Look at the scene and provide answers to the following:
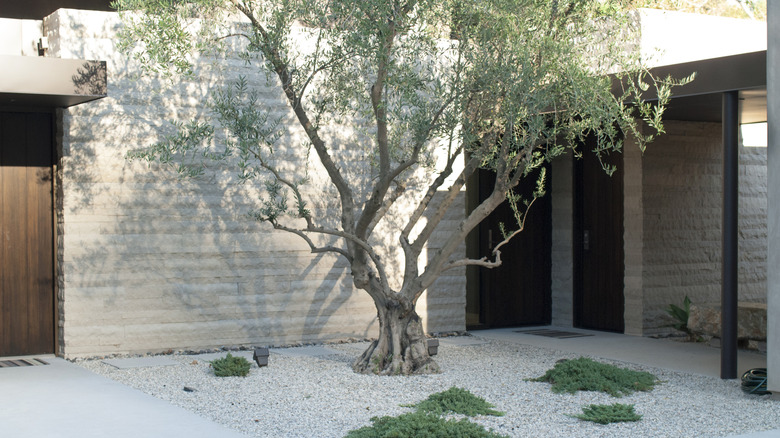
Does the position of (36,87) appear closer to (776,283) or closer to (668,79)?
(668,79)

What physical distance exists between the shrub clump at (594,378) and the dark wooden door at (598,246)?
3.43 meters

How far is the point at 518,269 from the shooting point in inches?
447

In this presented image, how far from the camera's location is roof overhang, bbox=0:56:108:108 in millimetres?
7168

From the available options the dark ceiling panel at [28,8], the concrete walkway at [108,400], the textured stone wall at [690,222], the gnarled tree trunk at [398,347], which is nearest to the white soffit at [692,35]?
the textured stone wall at [690,222]

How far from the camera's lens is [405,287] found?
7.83 meters

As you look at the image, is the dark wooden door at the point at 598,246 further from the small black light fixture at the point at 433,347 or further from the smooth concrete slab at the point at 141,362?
the smooth concrete slab at the point at 141,362

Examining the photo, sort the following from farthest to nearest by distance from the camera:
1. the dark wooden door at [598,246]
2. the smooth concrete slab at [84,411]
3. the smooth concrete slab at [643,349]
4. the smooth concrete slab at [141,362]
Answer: the dark wooden door at [598,246], the smooth concrete slab at [643,349], the smooth concrete slab at [141,362], the smooth concrete slab at [84,411]

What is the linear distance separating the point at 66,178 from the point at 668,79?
5.54m

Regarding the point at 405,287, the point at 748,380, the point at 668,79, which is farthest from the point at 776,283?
the point at 405,287

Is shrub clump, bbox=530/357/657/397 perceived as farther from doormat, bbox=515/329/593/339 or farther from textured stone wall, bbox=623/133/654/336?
textured stone wall, bbox=623/133/654/336

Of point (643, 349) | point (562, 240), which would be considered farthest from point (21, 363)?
point (562, 240)

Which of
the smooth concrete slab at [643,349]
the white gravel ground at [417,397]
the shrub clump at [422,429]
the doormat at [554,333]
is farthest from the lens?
the doormat at [554,333]

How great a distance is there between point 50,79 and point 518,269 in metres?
6.27

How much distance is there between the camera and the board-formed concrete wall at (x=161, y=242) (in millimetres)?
8516
